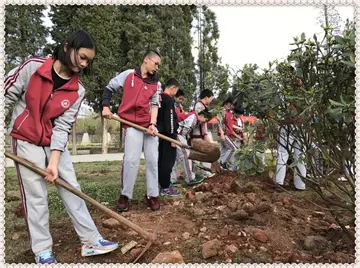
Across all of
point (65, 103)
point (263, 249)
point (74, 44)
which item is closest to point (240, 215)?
point (263, 249)

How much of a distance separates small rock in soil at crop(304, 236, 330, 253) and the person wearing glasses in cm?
156

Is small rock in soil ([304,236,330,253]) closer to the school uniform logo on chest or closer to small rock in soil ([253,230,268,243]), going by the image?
small rock in soil ([253,230,268,243])

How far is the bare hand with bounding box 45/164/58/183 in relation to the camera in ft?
7.57

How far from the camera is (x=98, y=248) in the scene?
2447 millimetres

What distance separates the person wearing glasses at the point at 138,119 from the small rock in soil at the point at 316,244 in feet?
5.10

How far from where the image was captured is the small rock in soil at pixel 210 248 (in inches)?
94.4

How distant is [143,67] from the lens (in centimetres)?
365

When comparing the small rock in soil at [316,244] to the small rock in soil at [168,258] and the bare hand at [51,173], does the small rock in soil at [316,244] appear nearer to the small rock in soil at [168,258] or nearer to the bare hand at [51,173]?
the small rock in soil at [168,258]

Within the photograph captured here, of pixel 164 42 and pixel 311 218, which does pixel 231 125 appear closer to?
pixel 311 218

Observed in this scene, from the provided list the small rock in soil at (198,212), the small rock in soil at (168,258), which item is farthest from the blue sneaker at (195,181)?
the small rock in soil at (168,258)

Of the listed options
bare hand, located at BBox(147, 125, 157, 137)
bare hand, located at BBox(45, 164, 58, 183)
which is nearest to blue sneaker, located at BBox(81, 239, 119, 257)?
bare hand, located at BBox(45, 164, 58, 183)

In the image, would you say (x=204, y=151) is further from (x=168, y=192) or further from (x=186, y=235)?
(x=186, y=235)

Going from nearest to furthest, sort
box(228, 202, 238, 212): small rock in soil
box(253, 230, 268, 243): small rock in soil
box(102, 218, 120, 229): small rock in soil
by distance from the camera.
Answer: box(253, 230, 268, 243): small rock in soil, box(102, 218, 120, 229): small rock in soil, box(228, 202, 238, 212): small rock in soil

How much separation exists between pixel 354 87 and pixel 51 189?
4150 millimetres
